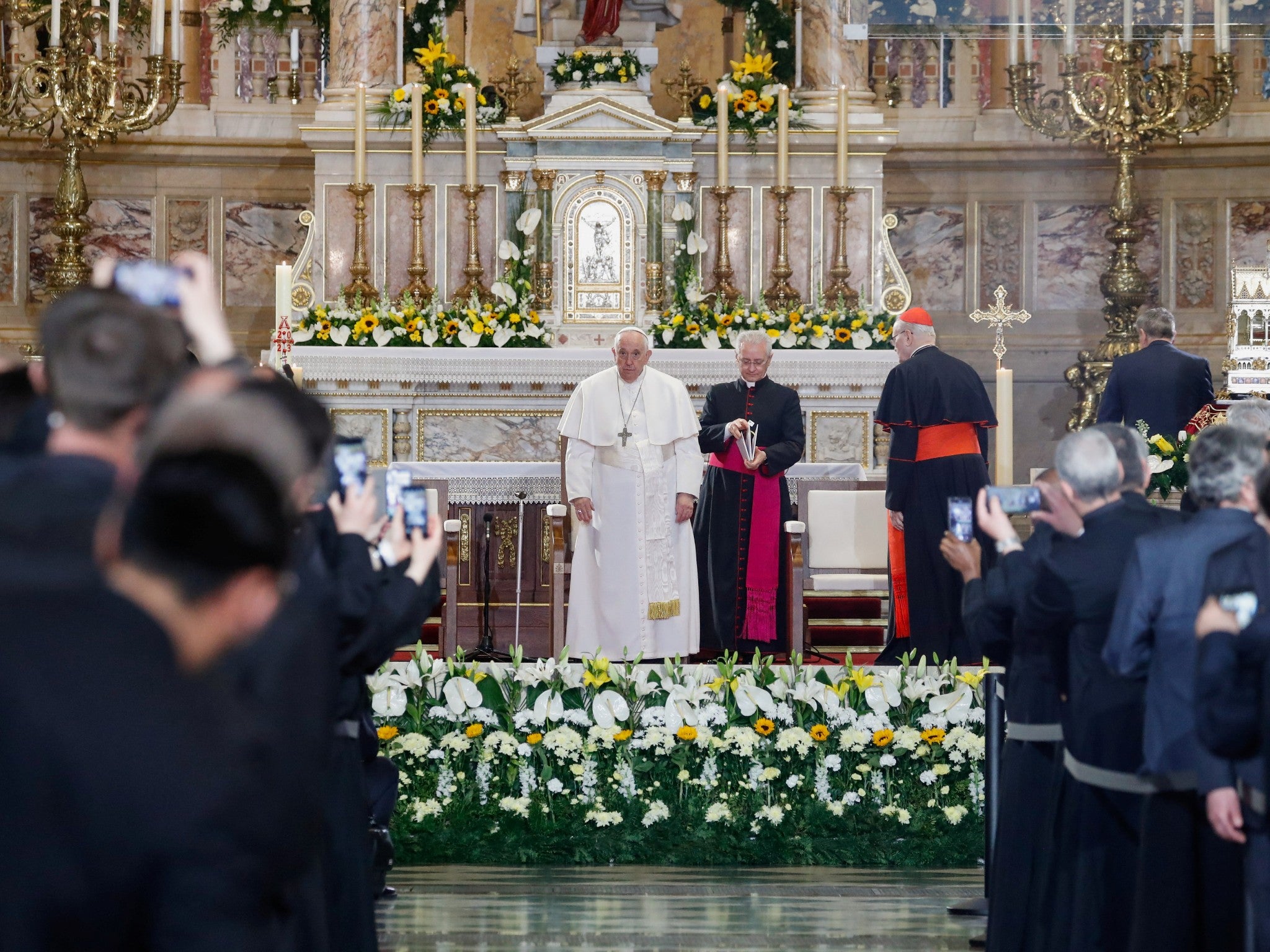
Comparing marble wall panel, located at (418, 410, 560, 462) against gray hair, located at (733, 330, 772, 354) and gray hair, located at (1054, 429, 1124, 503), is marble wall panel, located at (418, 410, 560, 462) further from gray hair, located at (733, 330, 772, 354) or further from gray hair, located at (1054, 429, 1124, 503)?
gray hair, located at (1054, 429, 1124, 503)

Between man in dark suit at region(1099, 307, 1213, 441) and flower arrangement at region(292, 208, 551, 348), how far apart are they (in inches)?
126

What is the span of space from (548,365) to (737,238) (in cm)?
174

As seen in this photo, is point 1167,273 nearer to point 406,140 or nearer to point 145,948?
point 406,140

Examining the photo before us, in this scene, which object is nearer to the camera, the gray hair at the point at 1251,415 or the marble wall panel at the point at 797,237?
the gray hair at the point at 1251,415

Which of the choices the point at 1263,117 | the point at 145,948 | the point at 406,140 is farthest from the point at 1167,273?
the point at 145,948

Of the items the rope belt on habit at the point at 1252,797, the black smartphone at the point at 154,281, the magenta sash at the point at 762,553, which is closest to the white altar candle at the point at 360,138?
the magenta sash at the point at 762,553

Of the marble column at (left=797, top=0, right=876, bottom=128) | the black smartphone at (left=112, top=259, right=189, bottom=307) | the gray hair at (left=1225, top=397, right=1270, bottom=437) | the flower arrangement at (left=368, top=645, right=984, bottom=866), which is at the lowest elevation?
the flower arrangement at (left=368, top=645, right=984, bottom=866)

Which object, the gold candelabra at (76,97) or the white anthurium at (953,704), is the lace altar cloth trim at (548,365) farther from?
the white anthurium at (953,704)

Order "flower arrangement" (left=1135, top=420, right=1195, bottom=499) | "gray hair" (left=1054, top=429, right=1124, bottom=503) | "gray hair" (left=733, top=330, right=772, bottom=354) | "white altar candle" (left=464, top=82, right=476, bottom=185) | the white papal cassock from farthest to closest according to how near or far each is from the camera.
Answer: "white altar candle" (left=464, top=82, right=476, bottom=185)
"gray hair" (left=733, top=330, right=772, bottom=354)
the white papal cassock
"flower arrangement" (left=1135, top=420, right=1195, bottom=499)
"gray hair" (left=1054, top=429, right=1124, bottom=503)

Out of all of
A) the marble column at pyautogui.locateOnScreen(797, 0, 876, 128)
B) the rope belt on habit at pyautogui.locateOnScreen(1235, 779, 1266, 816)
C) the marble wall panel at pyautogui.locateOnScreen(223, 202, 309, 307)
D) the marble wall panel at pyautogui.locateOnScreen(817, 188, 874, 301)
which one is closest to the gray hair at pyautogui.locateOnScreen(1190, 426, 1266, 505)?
the rope belt on habit at pyautogui.locateOnScreen(1235, 779, 1266, 816)

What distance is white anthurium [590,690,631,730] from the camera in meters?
6.19

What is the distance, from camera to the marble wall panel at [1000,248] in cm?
1292

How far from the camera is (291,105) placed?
12438 millimetres

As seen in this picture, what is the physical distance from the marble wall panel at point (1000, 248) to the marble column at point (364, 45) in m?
4.51
